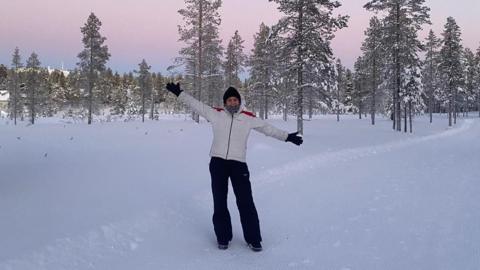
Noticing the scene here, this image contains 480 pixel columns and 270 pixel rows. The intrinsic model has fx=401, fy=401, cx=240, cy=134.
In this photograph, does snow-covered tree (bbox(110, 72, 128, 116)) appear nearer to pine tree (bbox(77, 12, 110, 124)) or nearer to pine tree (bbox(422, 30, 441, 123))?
pine tree (bbox(77, 12, 110, 124))

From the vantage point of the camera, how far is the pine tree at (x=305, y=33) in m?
26.3

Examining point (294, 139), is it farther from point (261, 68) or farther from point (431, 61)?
point (431, 61)

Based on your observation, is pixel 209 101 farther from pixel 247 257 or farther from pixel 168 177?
pixel 247 257

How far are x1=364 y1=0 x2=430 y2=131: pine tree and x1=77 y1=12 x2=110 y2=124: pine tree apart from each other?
2626 centimetres

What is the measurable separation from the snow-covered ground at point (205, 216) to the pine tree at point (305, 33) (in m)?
14.6

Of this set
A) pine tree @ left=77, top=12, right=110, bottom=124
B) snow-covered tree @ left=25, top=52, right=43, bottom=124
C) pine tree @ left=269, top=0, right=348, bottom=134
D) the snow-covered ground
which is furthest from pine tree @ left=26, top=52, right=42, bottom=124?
the snow-covered ground

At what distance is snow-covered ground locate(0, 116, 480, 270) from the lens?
504 centimetres

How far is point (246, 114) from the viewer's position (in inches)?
233

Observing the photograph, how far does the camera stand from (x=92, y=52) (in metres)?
40.6

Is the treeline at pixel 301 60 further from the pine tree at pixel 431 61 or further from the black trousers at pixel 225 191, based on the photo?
the black trousers at pixel 225 191

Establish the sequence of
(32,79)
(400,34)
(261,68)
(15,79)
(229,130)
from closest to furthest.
A: (229,130)
(400,34)
(261,68)
(32,79)
(15,79)

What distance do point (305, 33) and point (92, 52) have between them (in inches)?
946

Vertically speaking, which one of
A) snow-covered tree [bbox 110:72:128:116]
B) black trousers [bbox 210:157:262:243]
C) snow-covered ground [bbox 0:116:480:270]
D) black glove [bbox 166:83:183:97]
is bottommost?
snow-covered ground [bbox 0:116:480:270]

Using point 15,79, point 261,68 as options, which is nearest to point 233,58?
point 261,68
